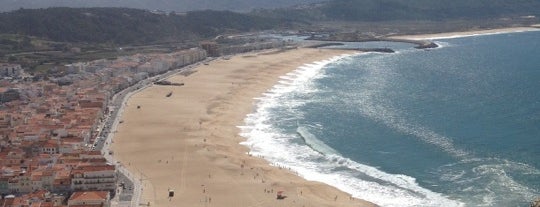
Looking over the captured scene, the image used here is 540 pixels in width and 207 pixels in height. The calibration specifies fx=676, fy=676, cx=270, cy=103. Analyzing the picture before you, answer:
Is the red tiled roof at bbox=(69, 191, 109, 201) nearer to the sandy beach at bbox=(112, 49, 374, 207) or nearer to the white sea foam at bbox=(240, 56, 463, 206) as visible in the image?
the sandy beach at bbox=(112, 49, 374, 207)

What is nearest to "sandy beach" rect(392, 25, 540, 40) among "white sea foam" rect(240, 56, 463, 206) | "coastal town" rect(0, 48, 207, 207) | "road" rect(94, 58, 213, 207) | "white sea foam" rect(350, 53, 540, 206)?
"coastal town" rect(0, 48, 207, 207)

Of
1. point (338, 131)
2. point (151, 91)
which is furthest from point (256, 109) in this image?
point (151, 91)

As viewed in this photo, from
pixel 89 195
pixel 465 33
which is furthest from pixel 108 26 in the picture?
pixel 89 195

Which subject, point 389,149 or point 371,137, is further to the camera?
point 371,137

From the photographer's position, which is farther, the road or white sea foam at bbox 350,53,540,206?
the road

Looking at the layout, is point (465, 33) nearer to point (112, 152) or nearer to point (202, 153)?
point (202, 153)

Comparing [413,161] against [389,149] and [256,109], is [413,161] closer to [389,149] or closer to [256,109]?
[389,149]

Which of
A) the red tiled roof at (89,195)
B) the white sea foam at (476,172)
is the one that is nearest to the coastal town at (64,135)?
the red tiled roof at (89,195)
